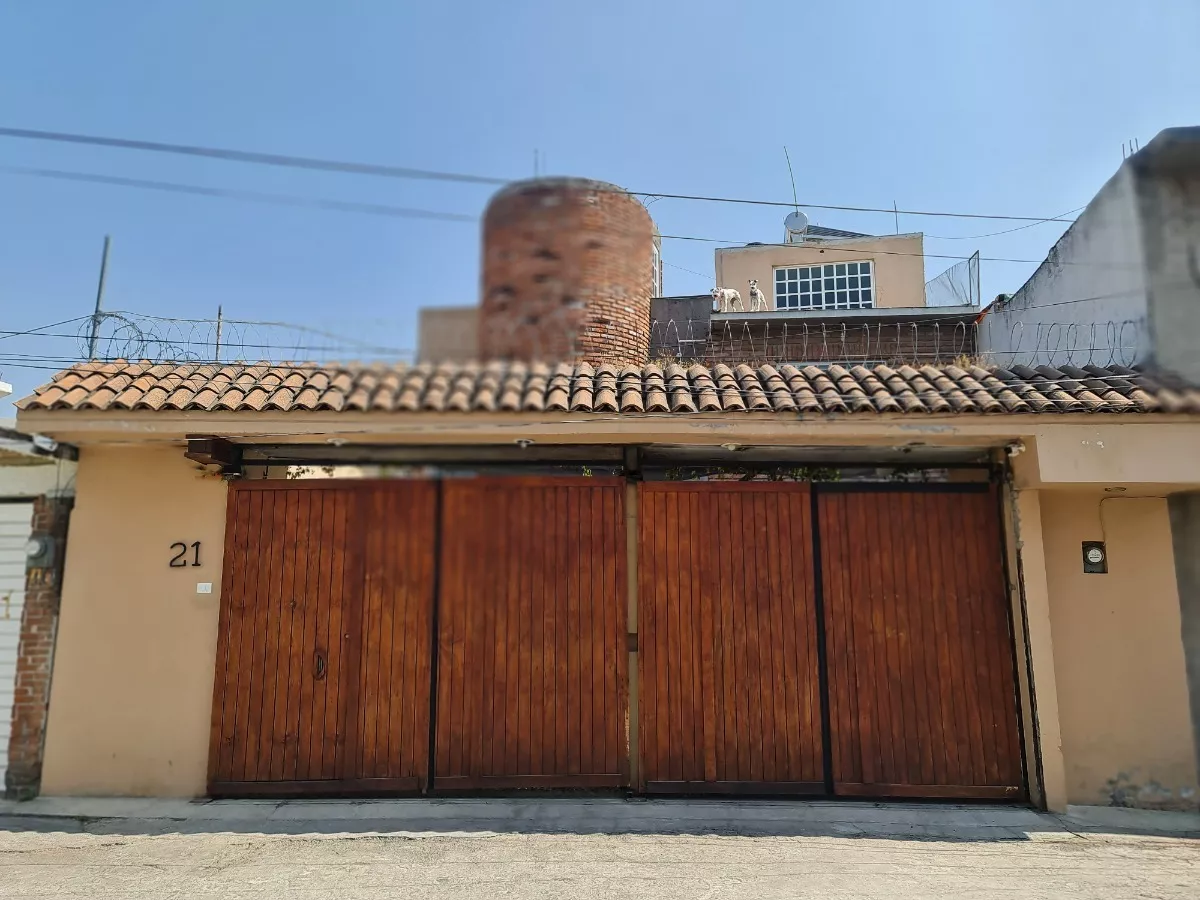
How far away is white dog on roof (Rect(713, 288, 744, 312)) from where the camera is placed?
15.3m

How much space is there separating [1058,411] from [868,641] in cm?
240

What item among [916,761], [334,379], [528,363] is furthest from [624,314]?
[916,761]

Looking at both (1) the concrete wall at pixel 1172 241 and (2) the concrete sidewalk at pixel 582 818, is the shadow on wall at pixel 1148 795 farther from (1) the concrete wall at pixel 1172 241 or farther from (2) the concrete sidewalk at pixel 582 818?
(1) the concrete wall at pixel 1172 241

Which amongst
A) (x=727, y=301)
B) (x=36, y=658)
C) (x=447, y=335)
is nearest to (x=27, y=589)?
(x=36, y=658)

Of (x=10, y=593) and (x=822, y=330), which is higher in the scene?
(x=822, y=330)

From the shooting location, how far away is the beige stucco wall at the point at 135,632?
6035 mm

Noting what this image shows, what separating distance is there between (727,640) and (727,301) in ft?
34.7

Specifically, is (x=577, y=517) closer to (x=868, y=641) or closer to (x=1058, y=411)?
(x=868, y=641)

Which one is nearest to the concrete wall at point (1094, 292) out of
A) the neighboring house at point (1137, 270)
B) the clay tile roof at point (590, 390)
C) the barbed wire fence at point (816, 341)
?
the neighboring house at point (1137, 270)

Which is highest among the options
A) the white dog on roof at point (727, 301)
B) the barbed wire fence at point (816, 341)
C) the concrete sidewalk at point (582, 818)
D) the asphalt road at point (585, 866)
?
the white dog on roof at point (727, 301)

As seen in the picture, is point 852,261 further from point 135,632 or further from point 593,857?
point 135,632

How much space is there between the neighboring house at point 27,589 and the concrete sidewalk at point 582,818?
491 millimetres

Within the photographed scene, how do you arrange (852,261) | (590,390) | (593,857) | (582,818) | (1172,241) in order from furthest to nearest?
(852,261)
(1172,241)
(590,390)
(582,818)
(593,857)

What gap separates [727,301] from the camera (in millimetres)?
15562
